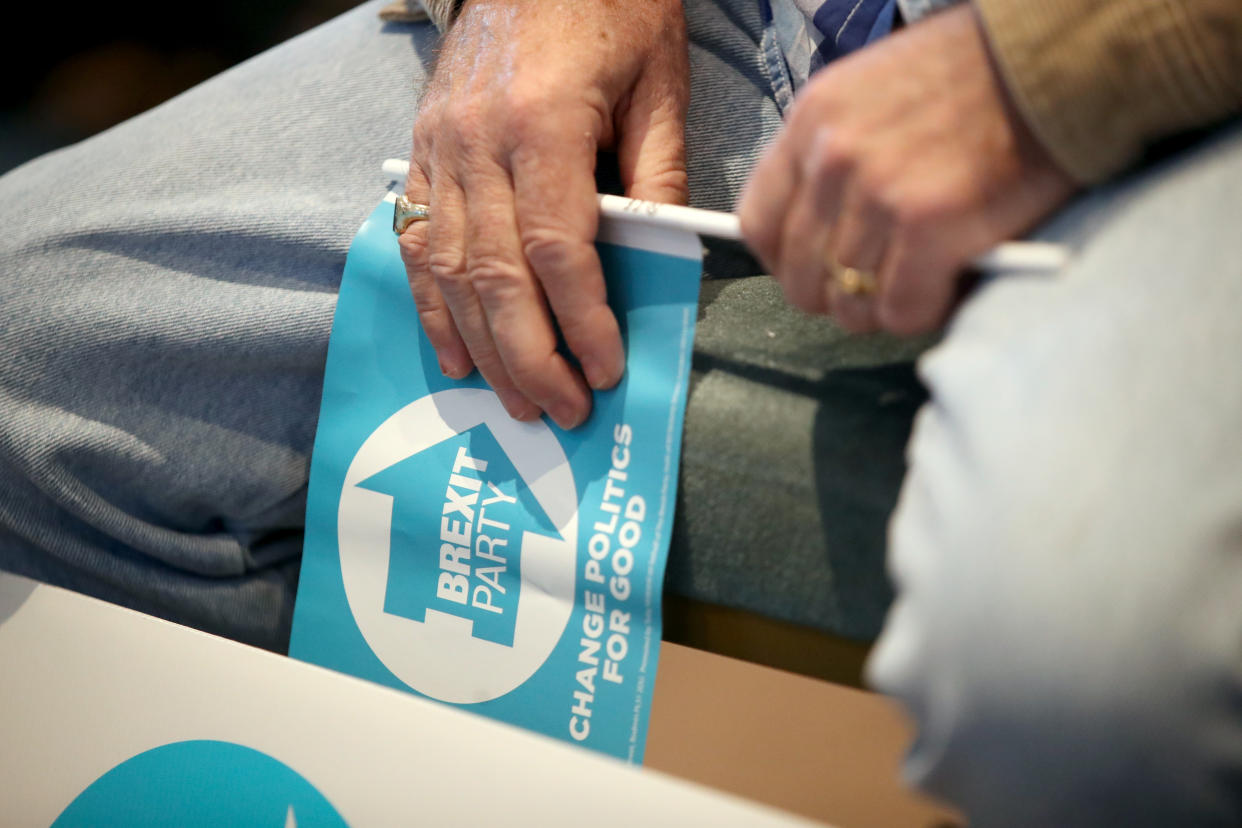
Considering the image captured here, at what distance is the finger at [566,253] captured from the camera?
1.73 feet

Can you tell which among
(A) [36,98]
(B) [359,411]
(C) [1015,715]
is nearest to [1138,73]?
(C) [1015,715]

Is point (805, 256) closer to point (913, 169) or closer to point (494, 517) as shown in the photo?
point (913, 169)

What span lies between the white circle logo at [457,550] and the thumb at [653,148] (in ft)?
0.60

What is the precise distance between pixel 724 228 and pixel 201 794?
0.49m

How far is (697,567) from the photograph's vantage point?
529 millimetres

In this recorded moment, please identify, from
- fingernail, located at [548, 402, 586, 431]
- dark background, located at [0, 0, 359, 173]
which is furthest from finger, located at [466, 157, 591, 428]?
dark background, located at [0, 0, 359, 173]

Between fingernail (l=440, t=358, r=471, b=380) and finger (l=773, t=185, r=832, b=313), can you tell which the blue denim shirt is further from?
fingernail (l=440, t=358, r=471, b=380)

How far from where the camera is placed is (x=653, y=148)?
1.95 ft

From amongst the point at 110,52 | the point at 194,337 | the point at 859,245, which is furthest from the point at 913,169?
the point at 110,52

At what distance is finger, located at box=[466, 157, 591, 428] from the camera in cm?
54

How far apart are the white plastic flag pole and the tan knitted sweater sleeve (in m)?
0.04

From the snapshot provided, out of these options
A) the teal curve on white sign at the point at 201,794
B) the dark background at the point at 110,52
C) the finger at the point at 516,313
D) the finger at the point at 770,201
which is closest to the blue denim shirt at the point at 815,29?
the finger at the point at 770,201

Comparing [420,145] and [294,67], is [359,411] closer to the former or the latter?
[420,145]

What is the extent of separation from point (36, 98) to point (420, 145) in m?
1.59
